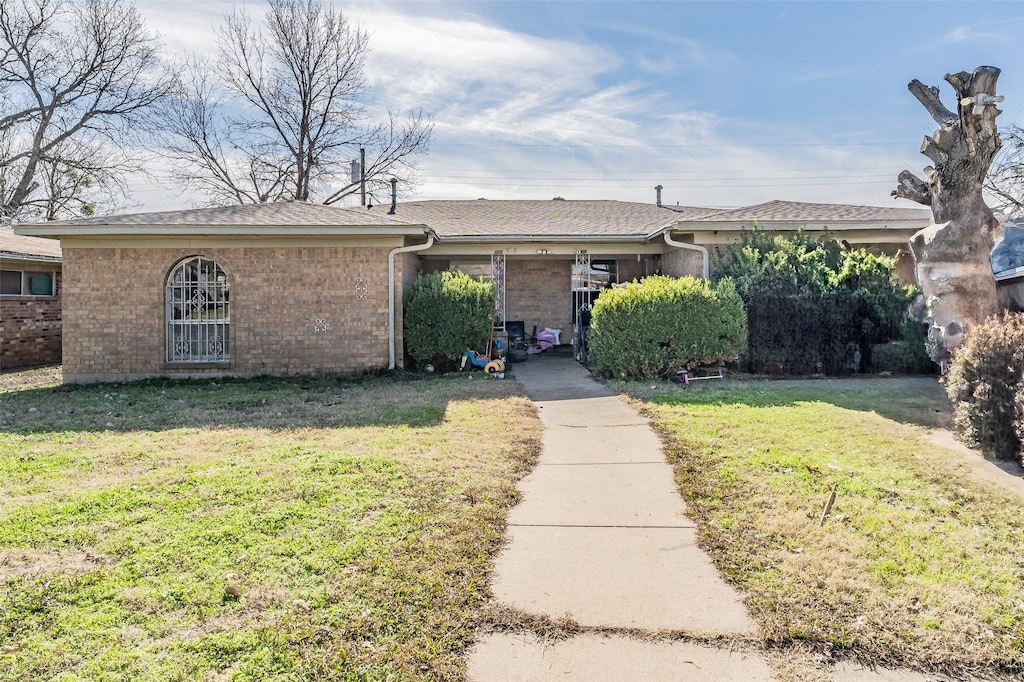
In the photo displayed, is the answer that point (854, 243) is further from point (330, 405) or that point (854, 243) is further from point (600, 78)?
point (330, 405)

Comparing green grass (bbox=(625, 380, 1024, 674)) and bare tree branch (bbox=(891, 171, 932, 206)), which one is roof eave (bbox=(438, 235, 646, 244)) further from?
green grass (bbox=(625, 380, 1024, 674))

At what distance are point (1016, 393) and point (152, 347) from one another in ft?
41.1

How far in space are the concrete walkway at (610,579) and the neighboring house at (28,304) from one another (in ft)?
46.6

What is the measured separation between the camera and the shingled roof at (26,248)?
559 inches

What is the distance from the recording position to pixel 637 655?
2807 mm

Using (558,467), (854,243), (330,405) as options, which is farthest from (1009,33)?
(330,405)

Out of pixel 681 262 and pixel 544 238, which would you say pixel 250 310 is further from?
pixel 681 262

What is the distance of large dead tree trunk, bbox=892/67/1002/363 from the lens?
750cm

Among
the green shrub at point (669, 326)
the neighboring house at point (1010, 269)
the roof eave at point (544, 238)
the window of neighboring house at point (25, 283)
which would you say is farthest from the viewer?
the window of neighboring house at point (25, 283)

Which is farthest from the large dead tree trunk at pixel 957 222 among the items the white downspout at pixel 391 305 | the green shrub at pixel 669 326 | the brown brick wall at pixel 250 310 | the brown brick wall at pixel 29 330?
the brown brick wall at pixel 29 330

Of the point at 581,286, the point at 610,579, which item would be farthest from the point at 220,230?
the point at 610,579

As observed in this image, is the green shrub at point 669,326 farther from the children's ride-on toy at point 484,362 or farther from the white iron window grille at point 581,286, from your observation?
the white iron window grille at point 581,286

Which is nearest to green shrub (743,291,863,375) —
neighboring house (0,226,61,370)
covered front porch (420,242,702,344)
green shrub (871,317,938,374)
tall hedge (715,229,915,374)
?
tall hedge (715,229,915,374)

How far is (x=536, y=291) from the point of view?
17.1 meters
